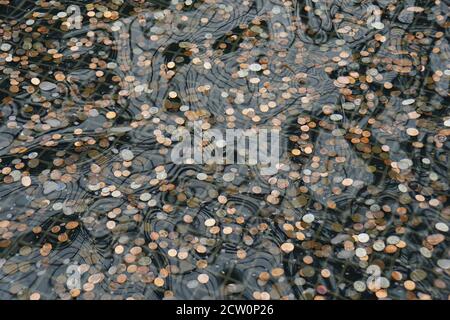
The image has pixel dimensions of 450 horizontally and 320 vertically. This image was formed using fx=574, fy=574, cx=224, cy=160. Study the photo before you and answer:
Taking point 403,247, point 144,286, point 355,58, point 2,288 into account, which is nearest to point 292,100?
point 355,58

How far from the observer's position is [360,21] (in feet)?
7.86

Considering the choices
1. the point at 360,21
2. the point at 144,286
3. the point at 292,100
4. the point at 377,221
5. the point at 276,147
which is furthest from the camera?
the point at 360,21

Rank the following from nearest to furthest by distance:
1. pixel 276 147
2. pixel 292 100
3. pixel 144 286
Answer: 1. pixel 144 286
2. pixel 276 147
3. pixel 292 100

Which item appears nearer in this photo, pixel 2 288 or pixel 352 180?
pixel 2 288

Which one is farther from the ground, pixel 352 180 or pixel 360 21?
pixel 360 21

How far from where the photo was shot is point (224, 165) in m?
1.95

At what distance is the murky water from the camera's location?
5.59ft

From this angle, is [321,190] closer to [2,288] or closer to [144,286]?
[144,286]

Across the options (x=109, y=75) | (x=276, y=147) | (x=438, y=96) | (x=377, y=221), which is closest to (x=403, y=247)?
(x=377, y=221)

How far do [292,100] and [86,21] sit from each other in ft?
3.13

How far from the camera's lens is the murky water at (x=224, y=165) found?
5.59 ft

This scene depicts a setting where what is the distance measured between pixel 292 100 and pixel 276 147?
23cm

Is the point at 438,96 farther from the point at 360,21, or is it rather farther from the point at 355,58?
the point at 360,21

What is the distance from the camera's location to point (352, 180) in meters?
1.90
